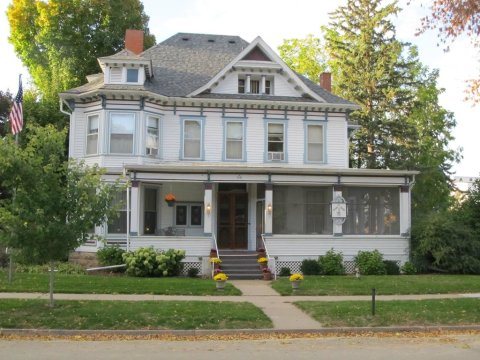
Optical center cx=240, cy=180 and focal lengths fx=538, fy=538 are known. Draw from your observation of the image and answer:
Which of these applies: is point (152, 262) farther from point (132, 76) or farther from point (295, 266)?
point (132, 76)

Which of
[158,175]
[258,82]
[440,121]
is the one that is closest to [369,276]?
[158,175]

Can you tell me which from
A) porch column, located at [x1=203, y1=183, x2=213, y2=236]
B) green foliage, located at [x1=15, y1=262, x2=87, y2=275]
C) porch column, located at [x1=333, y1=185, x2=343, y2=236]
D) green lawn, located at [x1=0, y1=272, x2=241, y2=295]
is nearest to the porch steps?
porch column, located at [x1=203, y1=183, x2=213, y2=236]

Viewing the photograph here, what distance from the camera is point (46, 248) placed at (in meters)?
11.9

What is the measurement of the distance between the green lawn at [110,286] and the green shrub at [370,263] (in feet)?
20.8

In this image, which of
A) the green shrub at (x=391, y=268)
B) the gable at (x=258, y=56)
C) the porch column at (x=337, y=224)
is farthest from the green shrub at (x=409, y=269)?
the gable at (x=258, y=56)

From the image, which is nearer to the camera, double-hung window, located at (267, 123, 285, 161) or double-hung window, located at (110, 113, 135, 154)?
double-hung window, located at (110, 113, 135, 154)

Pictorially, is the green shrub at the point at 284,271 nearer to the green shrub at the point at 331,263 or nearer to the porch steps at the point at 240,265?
the porch steps at the point at 240,265

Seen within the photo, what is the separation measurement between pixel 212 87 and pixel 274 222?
7.07 metres

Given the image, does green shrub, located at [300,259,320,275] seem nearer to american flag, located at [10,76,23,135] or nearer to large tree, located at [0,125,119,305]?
large tree, located at [0,125,119,305]

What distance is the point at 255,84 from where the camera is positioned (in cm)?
2547

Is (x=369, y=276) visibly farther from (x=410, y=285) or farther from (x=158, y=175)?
(x=158, y=175)

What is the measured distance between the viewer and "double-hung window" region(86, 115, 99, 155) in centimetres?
2342

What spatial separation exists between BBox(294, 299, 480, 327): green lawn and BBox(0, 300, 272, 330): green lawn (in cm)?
148

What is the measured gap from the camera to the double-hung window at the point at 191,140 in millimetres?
24344
